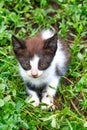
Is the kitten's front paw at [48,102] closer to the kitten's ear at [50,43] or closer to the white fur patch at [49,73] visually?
the white fur patch at [49,73]

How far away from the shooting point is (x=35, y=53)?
4160 millimetres

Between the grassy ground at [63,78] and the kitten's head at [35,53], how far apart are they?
293 mm

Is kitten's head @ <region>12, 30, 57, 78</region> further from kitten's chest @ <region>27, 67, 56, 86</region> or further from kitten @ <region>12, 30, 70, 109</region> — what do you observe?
kitten's chest @ <region>27, 67, 56, 86</region>

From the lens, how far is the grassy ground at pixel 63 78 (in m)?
4.13

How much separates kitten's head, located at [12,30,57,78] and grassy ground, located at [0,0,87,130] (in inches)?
11.5

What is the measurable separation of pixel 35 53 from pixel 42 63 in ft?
0.36

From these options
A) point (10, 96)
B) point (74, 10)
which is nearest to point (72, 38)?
point (74, 10)

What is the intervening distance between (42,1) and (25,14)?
0.82ft

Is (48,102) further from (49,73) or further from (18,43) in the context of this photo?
(18,43)

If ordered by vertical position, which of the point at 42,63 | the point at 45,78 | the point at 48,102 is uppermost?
the point at 42,63

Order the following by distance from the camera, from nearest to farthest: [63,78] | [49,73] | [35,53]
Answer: [35,53] → [49,73] → [63,78]

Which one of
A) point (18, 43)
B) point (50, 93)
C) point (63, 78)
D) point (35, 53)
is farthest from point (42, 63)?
point (63, 78)

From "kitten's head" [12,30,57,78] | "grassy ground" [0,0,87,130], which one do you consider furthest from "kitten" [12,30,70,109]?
"grassy ground" [0,0,87,130]

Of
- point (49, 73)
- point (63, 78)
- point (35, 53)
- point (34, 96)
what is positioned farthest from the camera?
point (63, 78)
